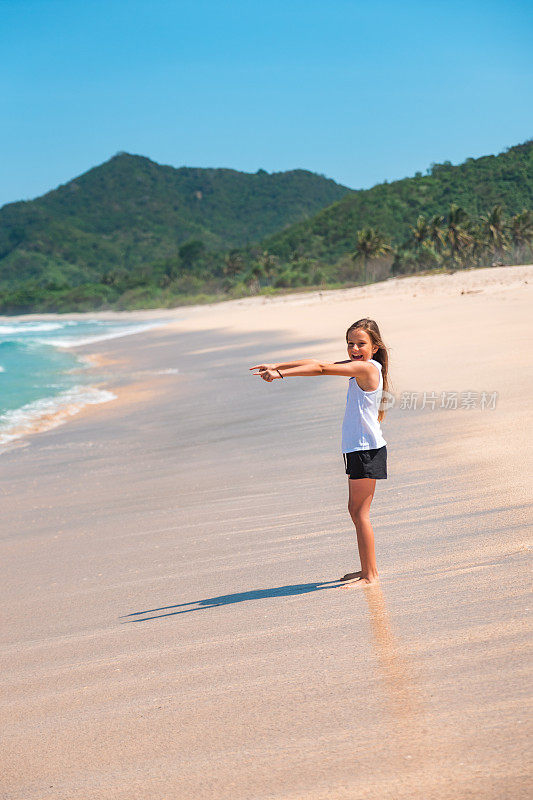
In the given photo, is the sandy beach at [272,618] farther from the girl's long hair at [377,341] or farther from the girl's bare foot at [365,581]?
the girl's long hair at [377,341]

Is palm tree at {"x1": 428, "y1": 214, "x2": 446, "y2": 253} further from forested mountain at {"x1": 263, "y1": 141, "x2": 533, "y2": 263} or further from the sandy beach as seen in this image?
the sandy beach

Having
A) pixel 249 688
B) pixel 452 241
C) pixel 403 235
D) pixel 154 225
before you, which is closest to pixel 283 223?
pixel 154 225

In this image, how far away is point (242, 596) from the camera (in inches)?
148

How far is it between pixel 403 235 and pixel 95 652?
91.1 metres

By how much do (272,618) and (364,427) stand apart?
3.25 feet

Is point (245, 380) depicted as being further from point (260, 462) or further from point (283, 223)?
point (283, 223)

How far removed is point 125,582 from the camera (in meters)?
4.25

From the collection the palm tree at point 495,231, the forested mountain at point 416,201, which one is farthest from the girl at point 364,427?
the forested mountain at point 416,201

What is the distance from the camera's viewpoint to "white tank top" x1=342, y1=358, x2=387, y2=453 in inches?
138

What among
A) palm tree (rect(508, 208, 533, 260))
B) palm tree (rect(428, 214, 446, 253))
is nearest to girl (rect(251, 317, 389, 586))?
palm tree (rect(508, 208, 533, 260))

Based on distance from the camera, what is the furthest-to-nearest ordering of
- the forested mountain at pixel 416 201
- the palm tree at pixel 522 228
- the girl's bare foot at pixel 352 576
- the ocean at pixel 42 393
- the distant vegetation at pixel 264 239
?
the forested mountain at pixel 416 201 < the distant vegetation at pixel 264 239 < the palm tree at pixel 522 228 < the ocean at pixel 42 393 < the girl's bare foot at pixel 352 576

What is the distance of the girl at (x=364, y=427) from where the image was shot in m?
3.46

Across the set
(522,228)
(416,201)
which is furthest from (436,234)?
(416,201)

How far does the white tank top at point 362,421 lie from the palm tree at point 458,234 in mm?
70152
